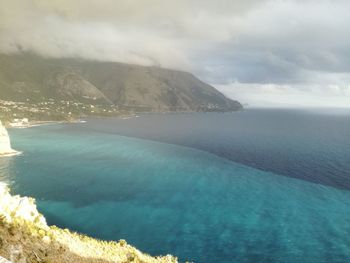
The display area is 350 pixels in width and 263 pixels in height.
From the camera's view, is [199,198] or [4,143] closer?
[199,198]

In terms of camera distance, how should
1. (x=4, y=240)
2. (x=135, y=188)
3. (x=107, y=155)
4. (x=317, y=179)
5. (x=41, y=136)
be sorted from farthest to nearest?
(x=41, y=136) < (x=107, y=155) < (x=317, y=179) < (x=135, y=188) < (x=4, y=240)

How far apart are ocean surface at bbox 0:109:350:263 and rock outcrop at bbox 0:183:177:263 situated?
15709 millimetres

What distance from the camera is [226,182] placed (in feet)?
366

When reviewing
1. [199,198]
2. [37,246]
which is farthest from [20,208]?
[199,198]

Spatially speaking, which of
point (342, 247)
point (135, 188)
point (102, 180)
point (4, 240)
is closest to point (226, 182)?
point (135, 188)

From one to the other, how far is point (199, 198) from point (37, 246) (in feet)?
207

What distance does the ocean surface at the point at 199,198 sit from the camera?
6406 centimetres

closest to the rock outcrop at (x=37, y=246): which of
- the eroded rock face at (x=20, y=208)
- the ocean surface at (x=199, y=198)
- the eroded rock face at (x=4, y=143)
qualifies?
the eroded rock face at (x=20, y=208)

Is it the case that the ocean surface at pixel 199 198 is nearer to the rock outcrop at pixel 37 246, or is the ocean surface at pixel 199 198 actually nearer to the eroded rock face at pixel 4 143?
the eroded rock face at pixel 4 143

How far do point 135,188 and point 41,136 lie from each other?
120970 millimetres

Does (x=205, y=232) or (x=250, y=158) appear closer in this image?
(x=205, y=232)

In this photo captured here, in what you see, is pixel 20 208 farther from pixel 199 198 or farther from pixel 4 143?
pixel 4 143

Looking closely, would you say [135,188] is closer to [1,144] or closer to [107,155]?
[107,155]

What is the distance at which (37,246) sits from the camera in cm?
3244
